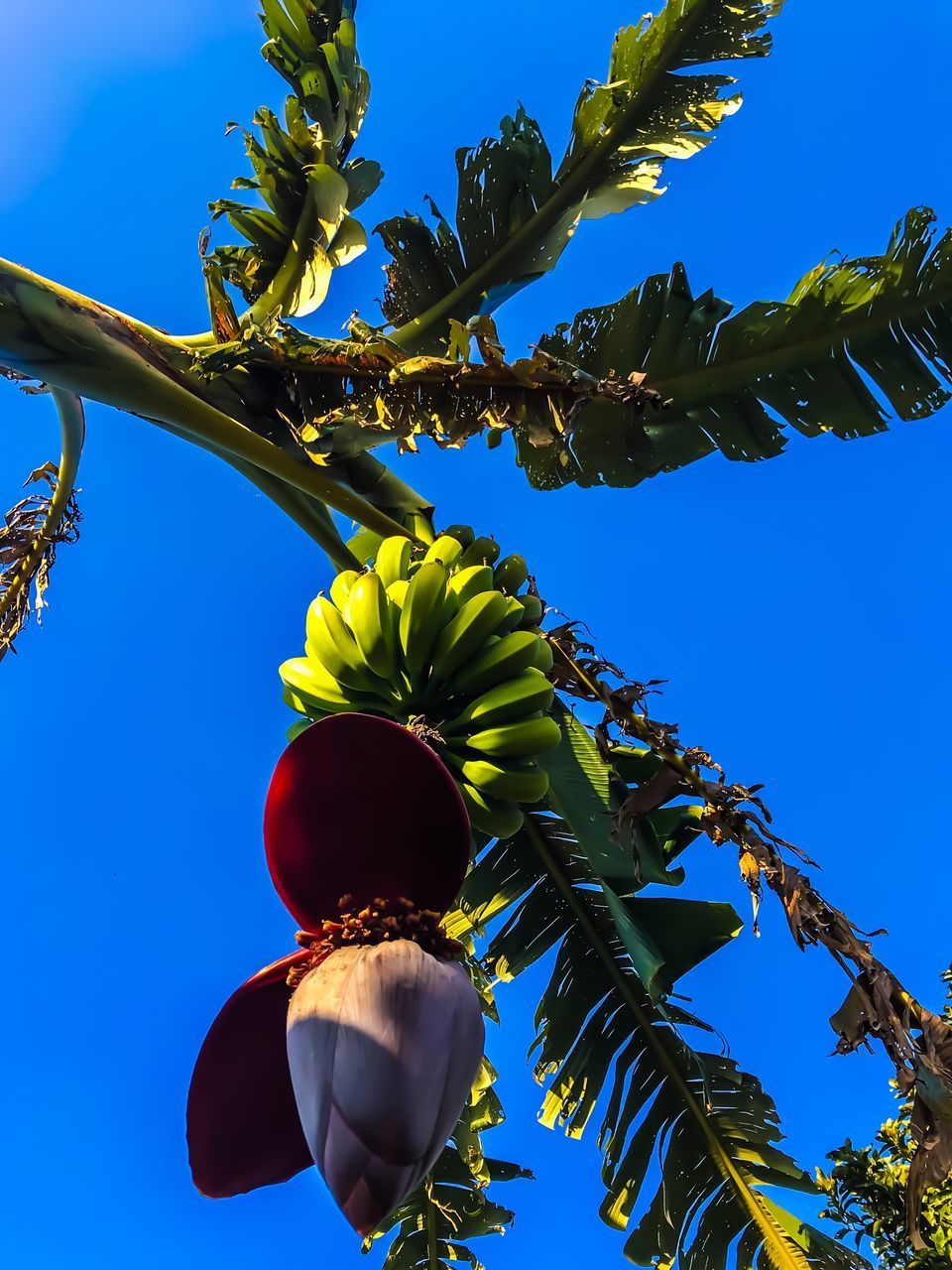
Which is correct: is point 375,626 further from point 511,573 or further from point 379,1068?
point 379,1068

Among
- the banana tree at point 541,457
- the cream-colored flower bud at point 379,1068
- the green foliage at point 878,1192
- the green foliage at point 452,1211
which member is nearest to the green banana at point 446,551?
the banana tree at point 541,457

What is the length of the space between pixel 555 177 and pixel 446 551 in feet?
4.54

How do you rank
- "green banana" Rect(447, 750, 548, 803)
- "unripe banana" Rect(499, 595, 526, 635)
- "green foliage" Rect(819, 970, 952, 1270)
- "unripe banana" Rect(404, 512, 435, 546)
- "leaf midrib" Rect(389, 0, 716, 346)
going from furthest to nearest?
"green foliage" Rect(819, 970, 952, 1270) → "leaf midrib" Rect(389, 0, 716, 346) → "unripe banana" Rect(404, 512, 435, 546) → "unripe banana" Rect(499, 595, 526, 635) → "green banana" Rect(447, 750, 548, 803)

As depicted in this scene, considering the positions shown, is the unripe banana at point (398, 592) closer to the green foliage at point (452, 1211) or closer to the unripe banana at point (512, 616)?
the unripe banana at point (512, 616)

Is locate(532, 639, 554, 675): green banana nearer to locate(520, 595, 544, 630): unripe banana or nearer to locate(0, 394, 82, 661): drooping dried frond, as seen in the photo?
locate(520, 595, 544, 630): unripe banana

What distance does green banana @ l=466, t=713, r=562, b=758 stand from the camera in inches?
70.9

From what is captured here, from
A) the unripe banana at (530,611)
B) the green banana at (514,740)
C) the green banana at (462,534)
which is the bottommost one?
the green banana at (514,740)

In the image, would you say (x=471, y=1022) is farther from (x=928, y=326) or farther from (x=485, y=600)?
(x=928, y=326)

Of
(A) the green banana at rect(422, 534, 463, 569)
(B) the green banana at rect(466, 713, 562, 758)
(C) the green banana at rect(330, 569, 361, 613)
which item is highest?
(A) the green banana at rect(422, 534, 463, 569)

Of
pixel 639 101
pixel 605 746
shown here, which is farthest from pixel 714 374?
pixel 605 746

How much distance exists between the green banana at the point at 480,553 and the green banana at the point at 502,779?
1.96ft

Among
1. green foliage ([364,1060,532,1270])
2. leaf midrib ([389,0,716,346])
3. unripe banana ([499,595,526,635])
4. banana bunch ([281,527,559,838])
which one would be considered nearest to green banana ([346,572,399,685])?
banana bunch ([281,527,559,838])

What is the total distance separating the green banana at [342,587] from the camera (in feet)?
6.73

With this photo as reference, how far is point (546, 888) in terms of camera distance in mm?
2645
